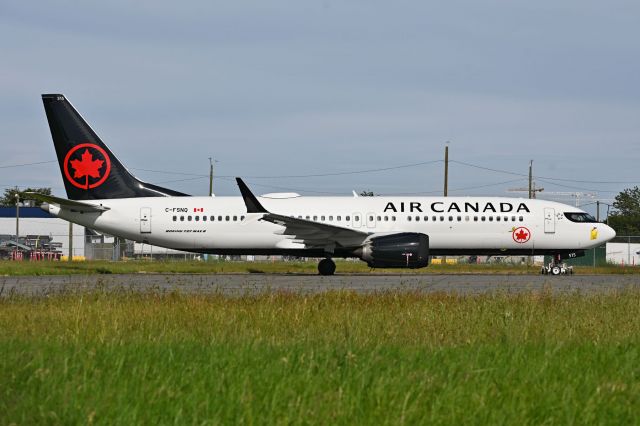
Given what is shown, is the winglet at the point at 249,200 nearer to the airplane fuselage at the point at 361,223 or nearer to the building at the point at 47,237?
the airplane fuselage at the point at 361,223

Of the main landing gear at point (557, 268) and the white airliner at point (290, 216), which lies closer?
the white airliner at point (290, 216)

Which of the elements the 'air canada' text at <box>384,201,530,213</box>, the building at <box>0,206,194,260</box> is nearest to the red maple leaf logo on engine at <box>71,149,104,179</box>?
the 'air canada' text at <box>384,201,530,213</box>

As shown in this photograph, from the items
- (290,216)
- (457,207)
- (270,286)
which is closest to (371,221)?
(290,216)

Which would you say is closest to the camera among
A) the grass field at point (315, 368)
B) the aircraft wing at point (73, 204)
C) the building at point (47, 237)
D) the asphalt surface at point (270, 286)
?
the grass field at point (315, 368)

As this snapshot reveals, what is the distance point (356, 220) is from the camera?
32.7 metres

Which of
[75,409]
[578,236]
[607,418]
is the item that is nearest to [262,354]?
[75,409]

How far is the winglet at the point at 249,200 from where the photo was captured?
29.9 m

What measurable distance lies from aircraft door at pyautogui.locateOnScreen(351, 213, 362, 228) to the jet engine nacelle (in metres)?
1.96

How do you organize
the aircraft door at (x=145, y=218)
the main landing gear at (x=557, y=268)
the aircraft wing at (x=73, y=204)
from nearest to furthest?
the aircraft wing at (x=73, y=204)
the aircraft door at (x=145, y=218)
the main landing gear at (x=557, y=268)

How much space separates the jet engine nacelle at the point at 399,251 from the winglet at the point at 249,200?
445 cm

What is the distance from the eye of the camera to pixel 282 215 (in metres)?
31.9

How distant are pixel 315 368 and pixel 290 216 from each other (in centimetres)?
2594

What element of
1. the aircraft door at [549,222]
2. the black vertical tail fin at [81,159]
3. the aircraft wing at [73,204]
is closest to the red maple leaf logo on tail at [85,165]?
the black vertical tail fin at [81,159]

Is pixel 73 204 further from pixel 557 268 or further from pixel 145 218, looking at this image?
pixel 557 268
